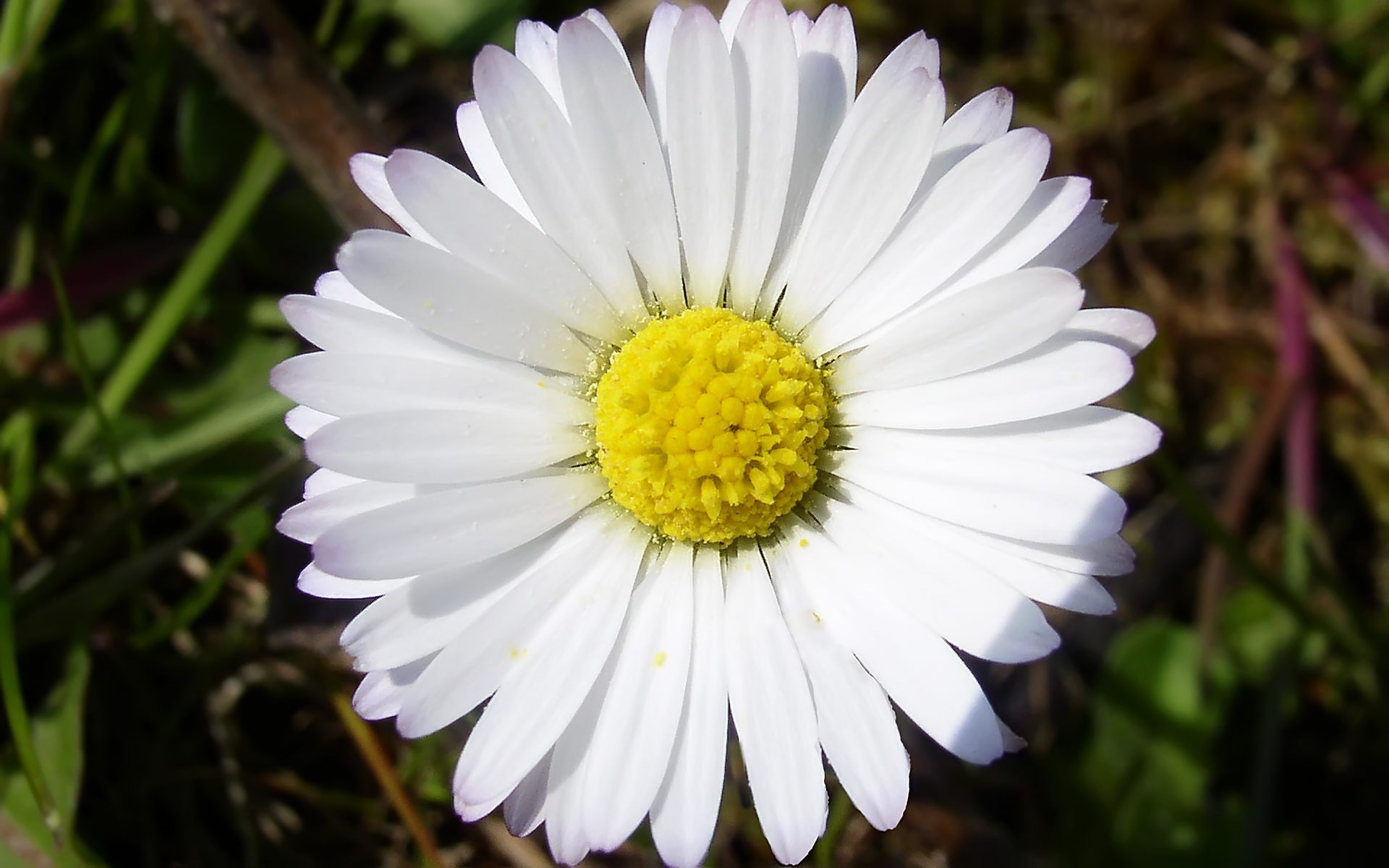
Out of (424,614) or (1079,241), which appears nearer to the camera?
(424,614)

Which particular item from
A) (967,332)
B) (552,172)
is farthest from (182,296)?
(967,332)

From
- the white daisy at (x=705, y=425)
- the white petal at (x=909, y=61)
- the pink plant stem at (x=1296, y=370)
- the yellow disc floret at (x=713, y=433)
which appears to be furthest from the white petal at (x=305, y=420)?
the pink plant stem at (x=1296, y=370)

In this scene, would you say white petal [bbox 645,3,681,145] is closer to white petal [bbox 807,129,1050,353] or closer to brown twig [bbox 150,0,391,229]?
white petal [bbox 807,129,1050,353]

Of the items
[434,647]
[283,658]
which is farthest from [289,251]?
[434,647]

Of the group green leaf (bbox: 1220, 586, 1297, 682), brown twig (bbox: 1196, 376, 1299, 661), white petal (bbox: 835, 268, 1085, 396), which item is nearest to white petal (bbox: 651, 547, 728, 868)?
white petal (bbox: 835, 268, 1085, 396)

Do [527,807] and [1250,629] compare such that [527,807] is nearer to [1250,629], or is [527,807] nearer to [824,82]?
[824,82]

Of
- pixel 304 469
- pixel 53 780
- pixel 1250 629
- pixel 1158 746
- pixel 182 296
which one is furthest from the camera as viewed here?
pixel 1250 629

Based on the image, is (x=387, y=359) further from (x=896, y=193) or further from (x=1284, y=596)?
(x=1284, y=596)
